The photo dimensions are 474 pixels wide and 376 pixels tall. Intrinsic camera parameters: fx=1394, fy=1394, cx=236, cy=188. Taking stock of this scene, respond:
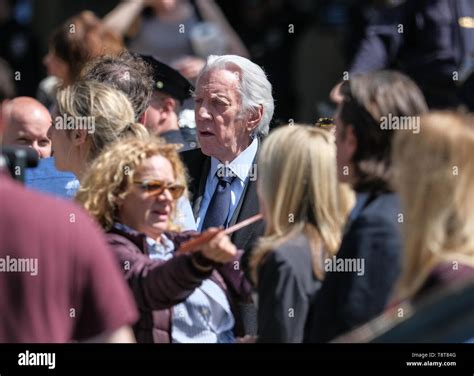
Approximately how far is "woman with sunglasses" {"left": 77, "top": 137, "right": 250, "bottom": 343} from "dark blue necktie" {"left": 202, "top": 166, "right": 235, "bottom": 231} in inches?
30.9

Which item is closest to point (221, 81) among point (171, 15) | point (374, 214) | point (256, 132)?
Result: point (256, 132)

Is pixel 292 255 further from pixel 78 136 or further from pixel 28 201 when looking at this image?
pixel 28 201

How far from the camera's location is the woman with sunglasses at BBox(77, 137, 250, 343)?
455 cm

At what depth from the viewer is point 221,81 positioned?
5.87 metres

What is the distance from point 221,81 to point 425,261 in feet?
8.18

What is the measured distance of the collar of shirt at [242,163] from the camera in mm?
5680

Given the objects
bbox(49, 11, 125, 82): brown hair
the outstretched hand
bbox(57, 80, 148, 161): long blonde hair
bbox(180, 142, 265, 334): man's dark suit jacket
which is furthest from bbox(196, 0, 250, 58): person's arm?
the outstretched hand

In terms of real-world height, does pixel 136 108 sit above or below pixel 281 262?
above

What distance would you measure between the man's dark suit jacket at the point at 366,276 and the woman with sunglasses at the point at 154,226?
52cm

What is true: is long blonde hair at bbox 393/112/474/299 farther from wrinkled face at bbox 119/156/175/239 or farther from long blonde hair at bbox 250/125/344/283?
wrinkled face at bbox 119/156/175/239

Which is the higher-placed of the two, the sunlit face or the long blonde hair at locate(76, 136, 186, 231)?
the sunlit face

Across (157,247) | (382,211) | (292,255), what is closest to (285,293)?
(292,255)

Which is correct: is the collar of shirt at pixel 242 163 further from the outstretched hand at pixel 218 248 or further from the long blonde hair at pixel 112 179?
the outstretched hand at pixel 218 248
